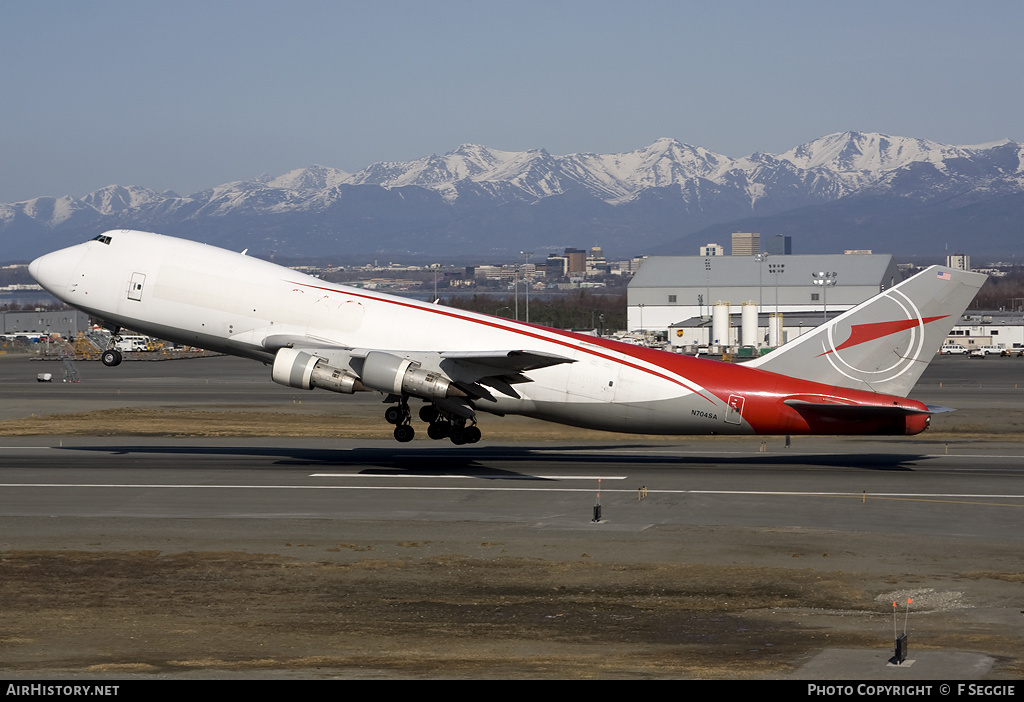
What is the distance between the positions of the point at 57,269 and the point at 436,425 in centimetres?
1539

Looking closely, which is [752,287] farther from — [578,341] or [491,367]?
[491,367]

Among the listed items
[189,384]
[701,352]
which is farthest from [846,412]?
[701,352]

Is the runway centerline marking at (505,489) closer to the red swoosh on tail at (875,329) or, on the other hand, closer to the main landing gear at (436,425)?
the main landing gear at (436,425)

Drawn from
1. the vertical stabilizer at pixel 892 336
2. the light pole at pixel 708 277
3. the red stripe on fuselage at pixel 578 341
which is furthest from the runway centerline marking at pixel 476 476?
the light pole at pixel 708 277

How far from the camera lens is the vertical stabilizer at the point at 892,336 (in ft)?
115

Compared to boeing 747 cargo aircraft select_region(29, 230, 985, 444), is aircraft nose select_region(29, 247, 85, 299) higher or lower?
higher

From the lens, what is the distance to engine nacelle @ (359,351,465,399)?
35031 millimetres

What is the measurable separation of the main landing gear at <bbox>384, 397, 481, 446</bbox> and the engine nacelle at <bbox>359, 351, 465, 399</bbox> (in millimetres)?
1806

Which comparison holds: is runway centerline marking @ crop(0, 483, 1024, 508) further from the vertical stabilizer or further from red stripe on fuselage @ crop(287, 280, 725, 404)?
red stripe on fuselage @ crop(287, 280, 725, 404)

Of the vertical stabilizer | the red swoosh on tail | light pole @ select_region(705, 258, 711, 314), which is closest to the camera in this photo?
the vertical stabilizer

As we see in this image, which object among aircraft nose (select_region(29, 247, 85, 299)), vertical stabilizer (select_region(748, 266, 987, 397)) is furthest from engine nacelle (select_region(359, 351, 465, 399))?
aircraft nose (select_region(29, 247, 85, 299))

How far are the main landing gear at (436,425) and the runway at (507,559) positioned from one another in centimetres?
132

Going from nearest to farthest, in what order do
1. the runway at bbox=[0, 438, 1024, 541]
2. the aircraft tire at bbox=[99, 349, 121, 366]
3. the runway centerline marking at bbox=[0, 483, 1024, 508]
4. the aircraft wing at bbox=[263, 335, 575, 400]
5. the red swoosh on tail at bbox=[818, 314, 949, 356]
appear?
the runway at bbox=[0, 438, 1024, 541], the runway centerline marking at bbox=[0, 483, 1024, 508], the aircraft wing at bbox=[263, 335, 575, 400], the red swoosh on tail at bbox=[818, 314, 949, 356], the aircraft tire at bbox=[99, 349, 121, 366]

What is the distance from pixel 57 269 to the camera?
3962cm
